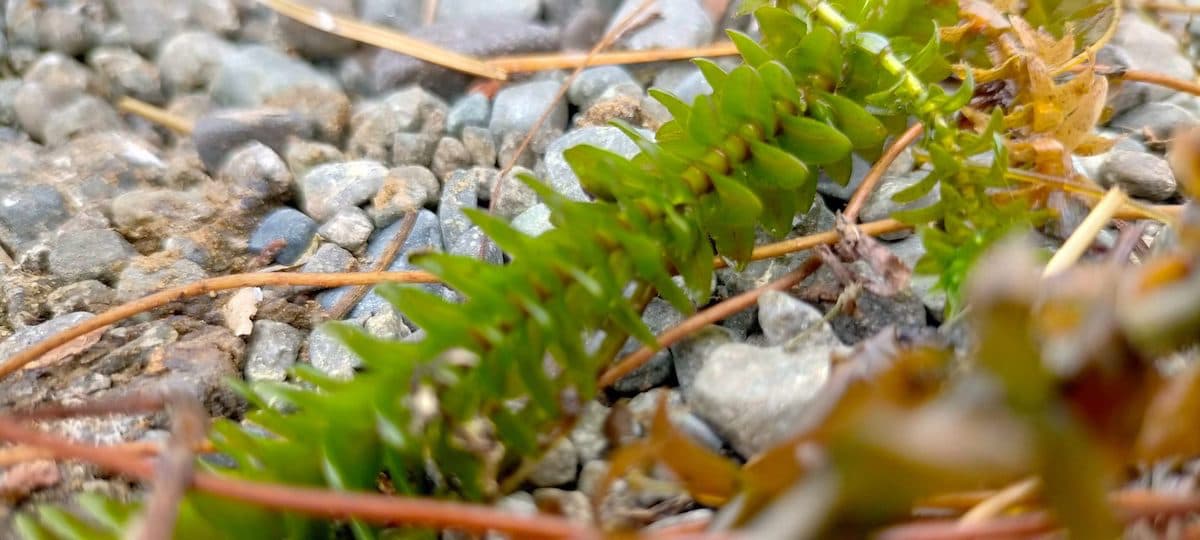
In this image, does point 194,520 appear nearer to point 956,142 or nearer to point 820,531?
point 820,531

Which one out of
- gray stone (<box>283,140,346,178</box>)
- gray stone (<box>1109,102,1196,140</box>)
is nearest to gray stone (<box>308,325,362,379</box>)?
gray stone (<box>283,140,346,178</box>)

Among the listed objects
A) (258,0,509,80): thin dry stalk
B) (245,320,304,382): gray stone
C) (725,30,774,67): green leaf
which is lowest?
(245,320,304,382): gray stone

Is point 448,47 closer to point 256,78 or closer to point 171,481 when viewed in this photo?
point 256,78

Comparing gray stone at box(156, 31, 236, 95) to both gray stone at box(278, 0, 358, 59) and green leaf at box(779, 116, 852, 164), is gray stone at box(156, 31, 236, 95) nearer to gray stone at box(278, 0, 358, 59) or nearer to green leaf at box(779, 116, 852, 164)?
gray stone at box(278, 0, 358, 59)

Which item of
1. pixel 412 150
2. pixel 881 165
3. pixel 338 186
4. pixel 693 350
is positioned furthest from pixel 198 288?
pixel 881 165

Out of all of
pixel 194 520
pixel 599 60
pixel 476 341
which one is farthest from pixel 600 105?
pixel 194 520
